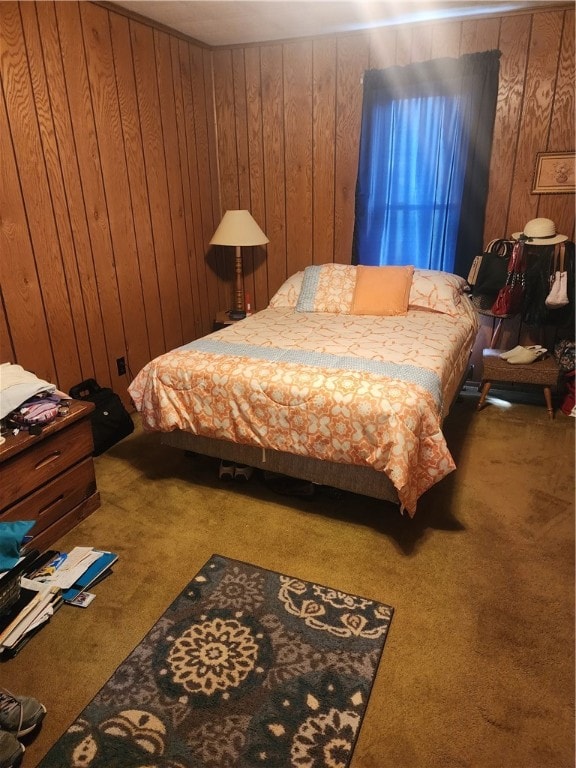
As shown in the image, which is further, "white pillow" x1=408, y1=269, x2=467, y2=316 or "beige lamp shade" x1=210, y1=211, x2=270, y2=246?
"beige lamp shade" x1=210, y1=211, x2=270, y2=246

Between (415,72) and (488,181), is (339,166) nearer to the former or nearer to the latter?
(415,72)

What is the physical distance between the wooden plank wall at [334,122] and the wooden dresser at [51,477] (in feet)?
7.95

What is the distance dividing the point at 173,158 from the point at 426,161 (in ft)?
5.80

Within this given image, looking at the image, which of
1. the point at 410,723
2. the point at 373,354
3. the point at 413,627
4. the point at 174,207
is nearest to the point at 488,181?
the point at 373,354

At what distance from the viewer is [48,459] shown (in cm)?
206

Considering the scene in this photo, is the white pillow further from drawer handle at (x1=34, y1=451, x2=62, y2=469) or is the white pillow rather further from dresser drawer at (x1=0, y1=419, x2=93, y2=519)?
drawer handle at (x1=34, y1=451, x2=62, y2=469)

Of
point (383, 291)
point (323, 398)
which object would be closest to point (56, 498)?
point (323, 398)

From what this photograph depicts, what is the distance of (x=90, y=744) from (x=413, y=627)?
3.33 feet

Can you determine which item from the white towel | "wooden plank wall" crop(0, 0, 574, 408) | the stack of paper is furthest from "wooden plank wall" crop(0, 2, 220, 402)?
the stack of paper

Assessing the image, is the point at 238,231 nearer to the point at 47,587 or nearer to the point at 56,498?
the point at 56,498

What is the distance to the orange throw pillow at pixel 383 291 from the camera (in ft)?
10.5

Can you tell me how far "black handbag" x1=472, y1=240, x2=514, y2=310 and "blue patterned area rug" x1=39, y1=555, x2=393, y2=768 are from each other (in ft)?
7.78

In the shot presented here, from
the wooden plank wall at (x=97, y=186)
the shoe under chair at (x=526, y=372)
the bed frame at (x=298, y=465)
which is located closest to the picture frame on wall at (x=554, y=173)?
the shoe under chair at (x=526, y=372)

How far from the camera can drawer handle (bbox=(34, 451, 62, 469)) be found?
2.02m
